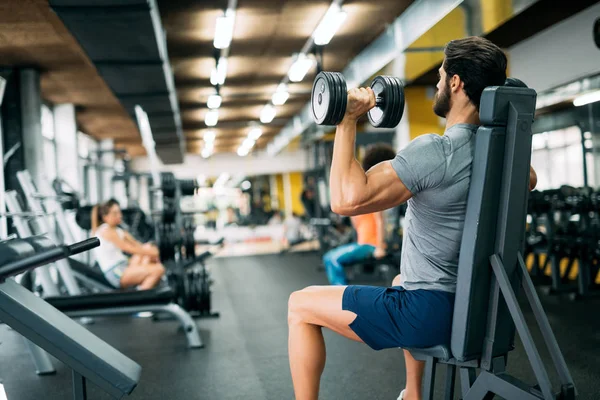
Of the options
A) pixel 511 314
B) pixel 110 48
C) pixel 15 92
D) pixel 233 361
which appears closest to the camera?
pixel 511 314

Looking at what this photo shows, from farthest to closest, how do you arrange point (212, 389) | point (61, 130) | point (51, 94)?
1. point (61, 130)
2. point (51, 94)
3. point (212, 389)

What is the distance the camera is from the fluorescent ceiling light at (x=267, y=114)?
10.8m

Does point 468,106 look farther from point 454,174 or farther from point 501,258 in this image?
point 501,258

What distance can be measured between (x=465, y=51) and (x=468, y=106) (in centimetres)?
14

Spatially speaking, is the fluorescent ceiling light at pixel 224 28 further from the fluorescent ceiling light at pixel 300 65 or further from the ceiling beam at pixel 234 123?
the ceiling beam at pixel 234 123

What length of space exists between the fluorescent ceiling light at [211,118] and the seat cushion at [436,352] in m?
9.39

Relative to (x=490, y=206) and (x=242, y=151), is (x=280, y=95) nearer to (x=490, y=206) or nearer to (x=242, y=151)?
(x=242, y=151)

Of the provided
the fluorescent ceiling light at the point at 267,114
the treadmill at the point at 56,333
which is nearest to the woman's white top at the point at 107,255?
the treadmill at the point at 56,333

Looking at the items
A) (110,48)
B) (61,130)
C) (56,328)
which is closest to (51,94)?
(61,130)

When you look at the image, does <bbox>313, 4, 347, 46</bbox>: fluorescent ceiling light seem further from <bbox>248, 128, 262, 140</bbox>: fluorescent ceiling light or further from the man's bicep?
<bbox>248, 128, 262, 140</bbox>: fluorescent ceiling light

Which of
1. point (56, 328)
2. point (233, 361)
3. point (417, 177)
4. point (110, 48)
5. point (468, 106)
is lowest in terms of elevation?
point (233, 361)

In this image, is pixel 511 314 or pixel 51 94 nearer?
pixel 511 314

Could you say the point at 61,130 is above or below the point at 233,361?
above

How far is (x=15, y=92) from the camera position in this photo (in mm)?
5652
